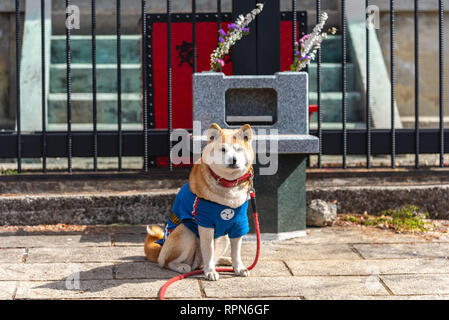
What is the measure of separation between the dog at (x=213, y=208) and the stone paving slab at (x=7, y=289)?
1.13 meters

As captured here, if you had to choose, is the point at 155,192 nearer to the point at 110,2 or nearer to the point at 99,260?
the point at 99,260

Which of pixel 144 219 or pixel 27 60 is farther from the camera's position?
pixel 27 60

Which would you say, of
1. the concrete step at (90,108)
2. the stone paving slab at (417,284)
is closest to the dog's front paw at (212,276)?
the stone paving slab at (417,284)

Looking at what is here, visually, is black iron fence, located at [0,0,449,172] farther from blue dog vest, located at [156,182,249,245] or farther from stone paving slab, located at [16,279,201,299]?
stone paving slab, located at [16,279,201,299]

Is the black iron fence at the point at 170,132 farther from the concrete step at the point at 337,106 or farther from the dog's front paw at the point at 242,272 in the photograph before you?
the dog's front paw at the point at 242,272

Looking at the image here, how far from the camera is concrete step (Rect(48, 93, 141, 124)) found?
338 inches

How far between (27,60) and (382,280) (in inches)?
240

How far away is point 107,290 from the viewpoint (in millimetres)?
4449

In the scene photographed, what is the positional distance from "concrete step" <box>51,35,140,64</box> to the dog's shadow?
457 cm

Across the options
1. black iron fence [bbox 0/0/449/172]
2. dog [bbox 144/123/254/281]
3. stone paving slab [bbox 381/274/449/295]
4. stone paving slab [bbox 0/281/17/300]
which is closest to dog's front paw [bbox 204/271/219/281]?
dog [bbox 144/123/254/281]

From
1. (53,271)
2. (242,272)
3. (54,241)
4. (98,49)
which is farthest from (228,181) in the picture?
(98,49)

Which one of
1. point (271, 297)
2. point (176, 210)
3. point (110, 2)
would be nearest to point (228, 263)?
point (176, 210)

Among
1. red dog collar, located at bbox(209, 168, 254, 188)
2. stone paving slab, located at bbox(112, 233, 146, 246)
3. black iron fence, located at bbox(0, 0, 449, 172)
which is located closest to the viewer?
red dog collar, located at bbox(209, 168, 254, 188)

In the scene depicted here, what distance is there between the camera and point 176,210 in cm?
512
